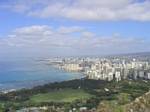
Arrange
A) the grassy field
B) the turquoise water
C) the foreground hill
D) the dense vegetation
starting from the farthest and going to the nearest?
the turquoise water < the grassy field < the dense vegetation < the foreground hill

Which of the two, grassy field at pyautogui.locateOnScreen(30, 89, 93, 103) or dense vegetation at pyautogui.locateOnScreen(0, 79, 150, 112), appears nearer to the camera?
dense vegetation at pyautogui.locateOnScreen(0, 79, 150, 112)

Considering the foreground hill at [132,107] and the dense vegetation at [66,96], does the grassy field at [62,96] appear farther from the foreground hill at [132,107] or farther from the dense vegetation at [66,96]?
the foreground hill at [132,107]

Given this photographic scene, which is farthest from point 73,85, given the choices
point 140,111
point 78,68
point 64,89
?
point 78,68

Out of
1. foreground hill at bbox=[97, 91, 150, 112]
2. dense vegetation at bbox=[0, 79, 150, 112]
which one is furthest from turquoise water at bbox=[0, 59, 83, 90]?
foreground hill at bbox=[97, 91, 150, 112]

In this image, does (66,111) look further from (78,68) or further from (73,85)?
(78,68)

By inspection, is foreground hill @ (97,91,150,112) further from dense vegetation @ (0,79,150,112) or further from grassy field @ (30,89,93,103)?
grassy field @ (30,89,93,103)

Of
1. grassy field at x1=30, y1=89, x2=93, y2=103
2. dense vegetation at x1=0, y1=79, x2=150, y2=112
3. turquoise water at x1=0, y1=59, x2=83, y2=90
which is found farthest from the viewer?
turquoise water at x1=0, y1=59, x2=83, y2=90

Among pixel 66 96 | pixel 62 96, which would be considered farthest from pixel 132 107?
pixel 62 96

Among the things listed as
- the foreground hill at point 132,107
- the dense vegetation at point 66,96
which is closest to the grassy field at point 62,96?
the dense vegetation at point 66,96

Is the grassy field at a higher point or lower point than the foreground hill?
lower
